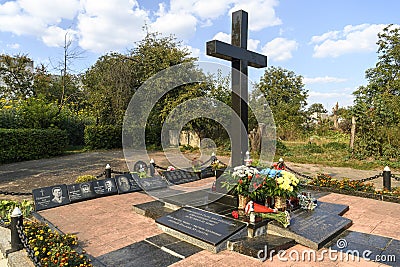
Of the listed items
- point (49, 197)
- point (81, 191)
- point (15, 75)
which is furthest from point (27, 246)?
point (15, 75)

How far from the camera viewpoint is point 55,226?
4.61 m

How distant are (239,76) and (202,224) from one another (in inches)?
103

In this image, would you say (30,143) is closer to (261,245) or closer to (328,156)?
(261,245)

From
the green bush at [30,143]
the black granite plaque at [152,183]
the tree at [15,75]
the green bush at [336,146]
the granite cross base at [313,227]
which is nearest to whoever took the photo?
the granite cross base at [313,227]

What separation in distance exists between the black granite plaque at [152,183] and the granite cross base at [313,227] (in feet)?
11.8

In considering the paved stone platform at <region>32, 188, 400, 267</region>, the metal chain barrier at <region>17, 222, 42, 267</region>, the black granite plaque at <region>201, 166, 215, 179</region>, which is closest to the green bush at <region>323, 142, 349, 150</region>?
the black granite plaque at <region>201, 166, 215, 179</region>

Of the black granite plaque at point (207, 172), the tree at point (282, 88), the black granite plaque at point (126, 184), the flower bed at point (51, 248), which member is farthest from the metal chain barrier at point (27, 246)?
the tree at point (282, 88)

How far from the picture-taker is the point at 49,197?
578cm

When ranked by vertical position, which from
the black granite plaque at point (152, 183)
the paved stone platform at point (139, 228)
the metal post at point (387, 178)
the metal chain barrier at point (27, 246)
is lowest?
the paved stone platform at point (139, 228)

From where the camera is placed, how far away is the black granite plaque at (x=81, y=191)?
20.1 feet

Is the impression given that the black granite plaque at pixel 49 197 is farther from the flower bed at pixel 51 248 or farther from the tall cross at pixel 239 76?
the tall cross at pixel 239 76

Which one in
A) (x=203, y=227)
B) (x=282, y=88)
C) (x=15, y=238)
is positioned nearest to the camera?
(x=15, y=238)

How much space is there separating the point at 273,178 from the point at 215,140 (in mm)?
12174

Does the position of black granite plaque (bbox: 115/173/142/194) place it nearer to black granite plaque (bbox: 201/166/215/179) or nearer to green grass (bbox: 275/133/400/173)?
black granite plaque (bbox: 201/166/215/179)
